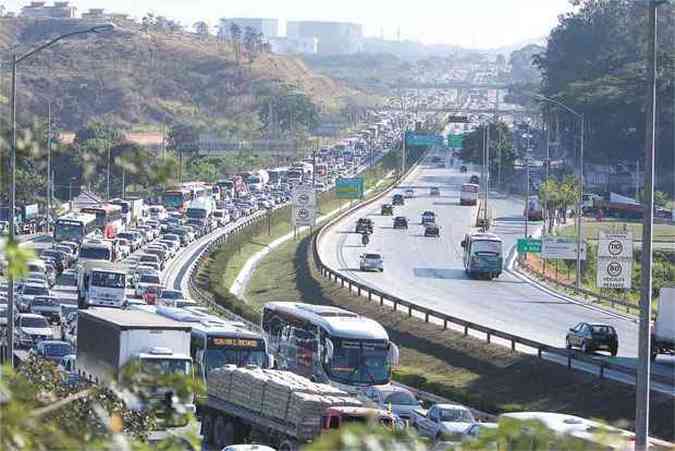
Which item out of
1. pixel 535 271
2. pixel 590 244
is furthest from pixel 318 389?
pixel 590 244

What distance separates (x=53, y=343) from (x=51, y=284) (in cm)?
2456

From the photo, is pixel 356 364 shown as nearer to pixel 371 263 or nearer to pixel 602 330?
pixel 602 330

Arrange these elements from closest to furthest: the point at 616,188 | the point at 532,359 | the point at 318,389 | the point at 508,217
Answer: the point at 318,389, the point at 532,359, the point at 508,217, the point at 616,188

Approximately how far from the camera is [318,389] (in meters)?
29.5

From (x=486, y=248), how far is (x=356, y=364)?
3448cm

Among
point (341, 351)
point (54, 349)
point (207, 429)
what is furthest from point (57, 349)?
point (207, 429)

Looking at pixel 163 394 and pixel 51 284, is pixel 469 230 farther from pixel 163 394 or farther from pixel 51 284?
pixel 163 394

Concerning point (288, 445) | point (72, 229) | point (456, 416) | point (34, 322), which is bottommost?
point (34, 322)

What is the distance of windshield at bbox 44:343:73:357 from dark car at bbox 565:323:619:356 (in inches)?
510

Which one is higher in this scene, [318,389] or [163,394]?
[163,394]

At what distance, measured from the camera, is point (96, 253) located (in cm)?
Result: 7050

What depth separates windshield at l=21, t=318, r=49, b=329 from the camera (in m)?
47.8

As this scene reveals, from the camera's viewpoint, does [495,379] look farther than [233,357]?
Yes

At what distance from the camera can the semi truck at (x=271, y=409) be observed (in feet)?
91.1
